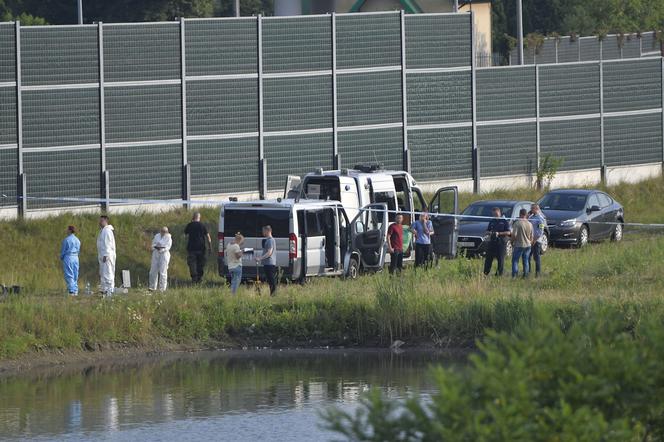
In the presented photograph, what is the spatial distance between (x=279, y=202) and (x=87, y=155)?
663 cm

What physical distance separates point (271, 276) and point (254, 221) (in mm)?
2070

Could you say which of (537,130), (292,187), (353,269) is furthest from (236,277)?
(537,130)

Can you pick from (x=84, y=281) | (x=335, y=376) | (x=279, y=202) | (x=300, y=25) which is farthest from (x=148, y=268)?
(x=335, y=376)

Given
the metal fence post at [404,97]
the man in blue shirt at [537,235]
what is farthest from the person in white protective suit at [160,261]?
the metal fence post at [404,97]

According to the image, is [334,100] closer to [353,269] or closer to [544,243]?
[544,243]

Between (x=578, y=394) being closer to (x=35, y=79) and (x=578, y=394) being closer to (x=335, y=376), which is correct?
(x=335, y=376)

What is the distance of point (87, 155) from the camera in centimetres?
3416

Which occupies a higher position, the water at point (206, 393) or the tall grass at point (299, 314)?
the tall grass at point (299, 314)

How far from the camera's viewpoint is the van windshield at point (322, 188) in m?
31.7

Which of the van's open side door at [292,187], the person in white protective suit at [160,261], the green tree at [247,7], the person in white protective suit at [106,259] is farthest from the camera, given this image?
the green tree at [247,7]

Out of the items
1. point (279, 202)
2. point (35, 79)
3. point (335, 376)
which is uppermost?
point (35, 79)

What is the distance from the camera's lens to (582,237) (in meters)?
37.4

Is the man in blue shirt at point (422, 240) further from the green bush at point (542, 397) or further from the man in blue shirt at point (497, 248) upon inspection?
the green bush at point (542, 397)

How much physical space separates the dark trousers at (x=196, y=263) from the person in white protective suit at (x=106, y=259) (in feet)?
9.02
